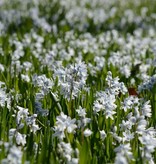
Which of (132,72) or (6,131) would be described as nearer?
(6,131)

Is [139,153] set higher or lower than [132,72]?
lower

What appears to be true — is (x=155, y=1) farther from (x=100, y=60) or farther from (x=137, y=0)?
(x=100, y=60)

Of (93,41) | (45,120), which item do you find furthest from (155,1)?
(45,120)

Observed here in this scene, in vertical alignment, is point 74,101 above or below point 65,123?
above

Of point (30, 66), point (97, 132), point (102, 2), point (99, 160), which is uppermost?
point (102, 2)

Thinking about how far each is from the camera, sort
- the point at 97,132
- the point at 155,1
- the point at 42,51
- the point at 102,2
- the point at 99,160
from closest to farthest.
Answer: the point at 99,160 → the point at 97,132 → the point at 42,51 → the point at 102,2 → the point at 155,1

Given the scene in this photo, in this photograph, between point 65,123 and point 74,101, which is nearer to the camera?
point 65,123

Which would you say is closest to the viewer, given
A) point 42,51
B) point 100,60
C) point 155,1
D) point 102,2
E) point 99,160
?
point 99,160
